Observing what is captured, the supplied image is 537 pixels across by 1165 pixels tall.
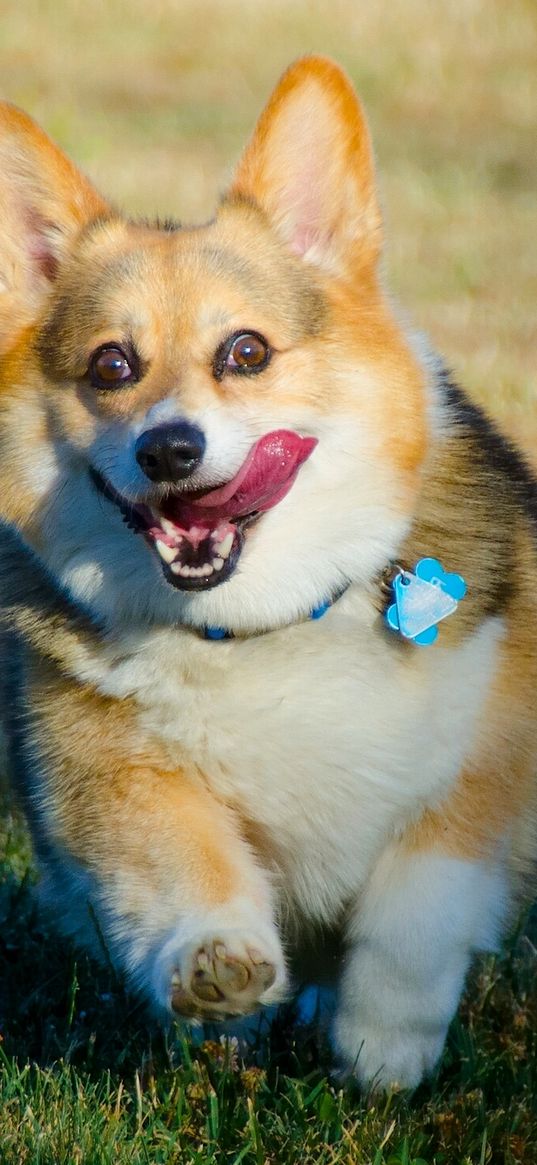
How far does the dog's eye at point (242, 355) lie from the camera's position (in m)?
3.18

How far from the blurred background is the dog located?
4.07 metres

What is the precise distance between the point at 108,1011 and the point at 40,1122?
2.12 feet

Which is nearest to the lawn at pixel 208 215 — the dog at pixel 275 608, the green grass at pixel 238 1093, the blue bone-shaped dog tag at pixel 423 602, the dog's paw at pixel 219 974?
the green grass at pixel 238 1093

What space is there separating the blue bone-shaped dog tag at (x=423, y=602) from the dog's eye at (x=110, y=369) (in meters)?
0.68

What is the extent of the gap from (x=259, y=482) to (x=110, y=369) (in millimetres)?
401

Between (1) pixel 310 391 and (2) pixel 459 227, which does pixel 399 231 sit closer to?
(2) pixel 459 227

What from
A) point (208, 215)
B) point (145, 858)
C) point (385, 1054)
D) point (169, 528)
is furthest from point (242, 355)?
point (208, 215)

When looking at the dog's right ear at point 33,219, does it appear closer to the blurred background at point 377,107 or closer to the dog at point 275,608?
the dog at point 275,608

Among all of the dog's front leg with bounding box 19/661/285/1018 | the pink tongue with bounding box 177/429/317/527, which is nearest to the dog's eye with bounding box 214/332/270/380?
the pink tongue with bounding box 177/429/317/527

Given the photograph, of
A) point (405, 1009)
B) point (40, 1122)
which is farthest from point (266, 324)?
point (40, 1122)

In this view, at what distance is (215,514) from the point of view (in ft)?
10.0

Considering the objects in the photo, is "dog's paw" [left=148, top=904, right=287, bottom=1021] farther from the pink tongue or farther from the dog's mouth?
the pink tongue

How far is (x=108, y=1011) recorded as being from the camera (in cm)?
349

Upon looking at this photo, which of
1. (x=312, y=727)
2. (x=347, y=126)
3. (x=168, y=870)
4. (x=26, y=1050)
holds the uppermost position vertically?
(x=347, y=126)
